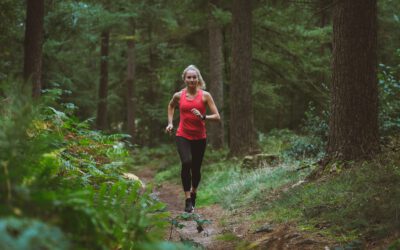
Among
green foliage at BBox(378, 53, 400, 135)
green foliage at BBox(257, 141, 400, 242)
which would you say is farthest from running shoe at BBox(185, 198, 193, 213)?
green foliage at BBox(378, 53, 400, 135)

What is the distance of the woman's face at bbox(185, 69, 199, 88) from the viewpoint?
25.6 ft

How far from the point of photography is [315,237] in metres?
5.10

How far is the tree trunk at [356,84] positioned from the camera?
7.37m

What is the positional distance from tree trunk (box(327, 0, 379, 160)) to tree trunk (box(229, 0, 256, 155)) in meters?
5.91

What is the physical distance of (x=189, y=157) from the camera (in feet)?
25.2

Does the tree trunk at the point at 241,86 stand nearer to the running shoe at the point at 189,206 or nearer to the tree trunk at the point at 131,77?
the running shoe at the point at 189,206

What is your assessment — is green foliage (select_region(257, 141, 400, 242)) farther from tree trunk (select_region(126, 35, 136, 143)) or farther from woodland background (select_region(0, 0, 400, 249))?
tree trunk (select_region(126, 35, 136, 143))

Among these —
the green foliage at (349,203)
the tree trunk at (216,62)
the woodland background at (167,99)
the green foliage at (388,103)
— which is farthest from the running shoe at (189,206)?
the tree trunk at (216,62)

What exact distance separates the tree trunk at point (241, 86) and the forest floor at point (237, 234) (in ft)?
11.8

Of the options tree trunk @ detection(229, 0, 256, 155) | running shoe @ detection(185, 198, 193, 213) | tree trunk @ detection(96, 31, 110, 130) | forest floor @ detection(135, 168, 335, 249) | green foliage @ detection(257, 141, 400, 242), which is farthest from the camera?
tree trunk @ detection(96, 31, 110, 130)

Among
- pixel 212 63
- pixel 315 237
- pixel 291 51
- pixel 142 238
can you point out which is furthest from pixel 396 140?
pixel 212 63

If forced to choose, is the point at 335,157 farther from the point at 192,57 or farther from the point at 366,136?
the point at 192,57

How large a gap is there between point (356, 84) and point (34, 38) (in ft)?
21.9

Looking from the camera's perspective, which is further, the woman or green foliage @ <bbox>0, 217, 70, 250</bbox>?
the woman
